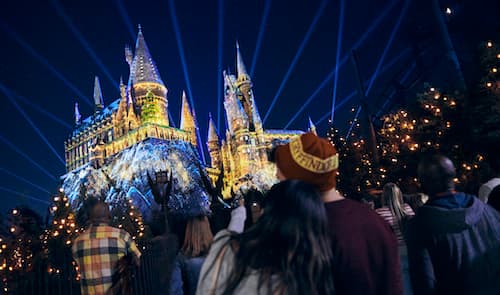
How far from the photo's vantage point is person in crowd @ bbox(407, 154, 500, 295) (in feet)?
8.24

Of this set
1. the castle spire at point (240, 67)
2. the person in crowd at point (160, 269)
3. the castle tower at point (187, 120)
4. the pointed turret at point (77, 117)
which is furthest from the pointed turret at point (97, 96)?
the person in crowd at point (160, 269)

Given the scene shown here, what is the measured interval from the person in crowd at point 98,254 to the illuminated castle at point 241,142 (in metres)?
45.2

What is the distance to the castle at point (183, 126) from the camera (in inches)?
2077

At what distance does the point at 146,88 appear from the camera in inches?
2089

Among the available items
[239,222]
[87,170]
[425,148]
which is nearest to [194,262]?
[239,222]

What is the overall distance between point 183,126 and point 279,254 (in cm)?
6028

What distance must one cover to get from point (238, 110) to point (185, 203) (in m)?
19.6

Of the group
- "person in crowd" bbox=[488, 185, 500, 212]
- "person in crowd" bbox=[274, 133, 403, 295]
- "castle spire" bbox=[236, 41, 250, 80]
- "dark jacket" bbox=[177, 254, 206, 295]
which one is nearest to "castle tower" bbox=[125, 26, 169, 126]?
"castle spire" bbox=[236, 41, 250, 80]

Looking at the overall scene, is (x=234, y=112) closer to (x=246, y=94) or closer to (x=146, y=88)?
(x=246, y=94)

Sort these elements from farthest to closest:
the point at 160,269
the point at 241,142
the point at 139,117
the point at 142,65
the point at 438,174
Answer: the point at 139,117, the point at 241,142, the point at 142,65, the point at 160,269, the point at 438,174

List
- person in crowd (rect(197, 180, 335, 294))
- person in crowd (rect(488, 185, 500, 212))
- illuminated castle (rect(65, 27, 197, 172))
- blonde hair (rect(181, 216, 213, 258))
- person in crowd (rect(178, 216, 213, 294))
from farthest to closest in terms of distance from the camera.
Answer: illuminated castle (rect(65, 27, 197, 172))
blonde hair (rect(181, 216, 213, 258))
person in crowd (rect(178, 216, 213, 294))
person in crowd (rect(488, 185, 500, 212))
person in crowd (rect(197, 180, 335, 294))

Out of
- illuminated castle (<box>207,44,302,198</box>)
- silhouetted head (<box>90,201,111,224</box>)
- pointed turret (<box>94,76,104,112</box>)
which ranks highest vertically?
pointed turret (<box>94,76,104,112</box>)

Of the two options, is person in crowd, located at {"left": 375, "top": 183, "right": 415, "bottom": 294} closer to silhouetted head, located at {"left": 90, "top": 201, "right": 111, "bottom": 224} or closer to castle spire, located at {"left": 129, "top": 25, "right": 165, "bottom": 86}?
silhouetted head, located at {"left": 90, "top": 201, "right": 111, "bottom": 224}

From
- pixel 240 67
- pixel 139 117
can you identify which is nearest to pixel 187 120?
pixel 139 117
